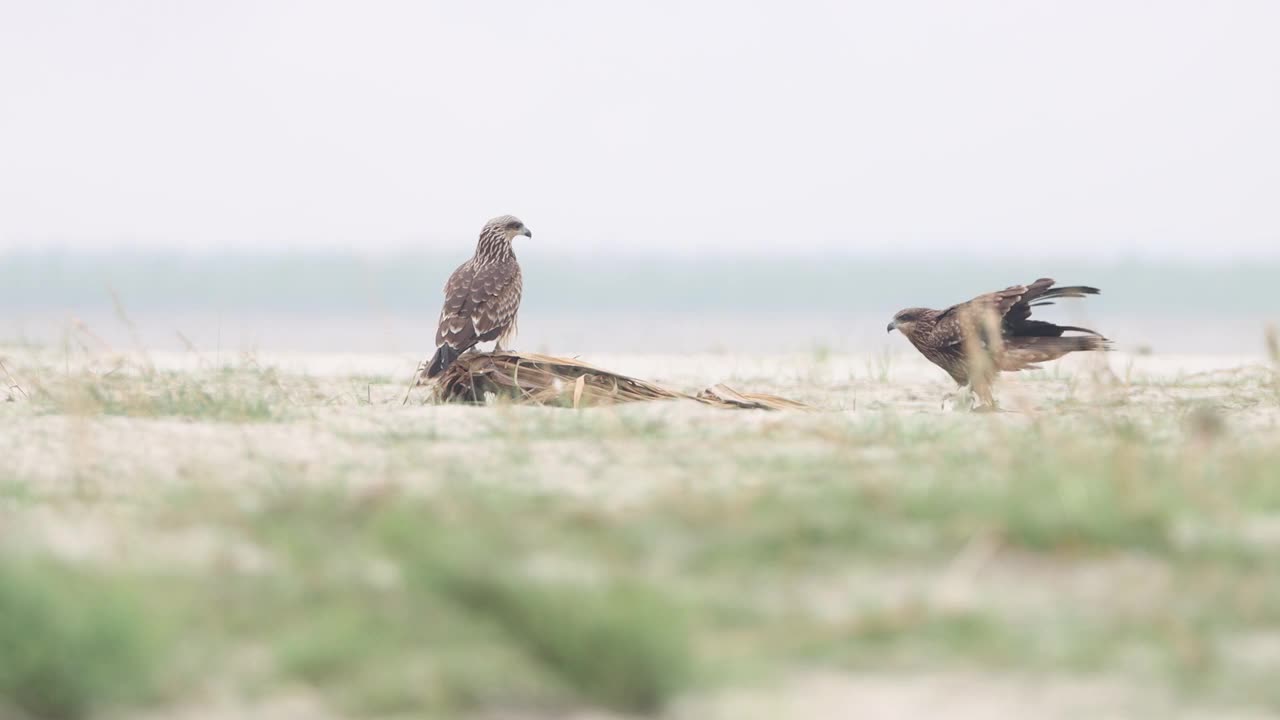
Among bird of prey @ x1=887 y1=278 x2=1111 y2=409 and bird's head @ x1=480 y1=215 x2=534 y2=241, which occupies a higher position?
bird's head @ x1=480 y1=215 x2=534 y2=241

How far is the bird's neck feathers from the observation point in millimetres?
9836

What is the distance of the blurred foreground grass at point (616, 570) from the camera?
8.43 feet

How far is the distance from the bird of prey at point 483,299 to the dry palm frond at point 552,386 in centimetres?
26

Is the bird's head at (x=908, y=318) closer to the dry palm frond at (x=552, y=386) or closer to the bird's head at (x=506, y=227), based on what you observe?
the dry palm frond at (x=552, y=386)

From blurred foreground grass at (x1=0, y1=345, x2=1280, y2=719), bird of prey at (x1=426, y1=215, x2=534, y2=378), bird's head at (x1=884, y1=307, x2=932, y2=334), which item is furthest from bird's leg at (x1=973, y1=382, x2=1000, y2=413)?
bird of prey at (x1=426, y1=215, x2=534, y2=378)

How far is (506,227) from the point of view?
1016 cm

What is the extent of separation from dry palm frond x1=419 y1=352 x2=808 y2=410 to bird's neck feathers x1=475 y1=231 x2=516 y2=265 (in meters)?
1.66

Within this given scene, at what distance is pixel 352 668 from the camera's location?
8.66 ft

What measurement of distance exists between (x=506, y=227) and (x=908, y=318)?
10.0 feet

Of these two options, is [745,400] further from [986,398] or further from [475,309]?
[475,309]

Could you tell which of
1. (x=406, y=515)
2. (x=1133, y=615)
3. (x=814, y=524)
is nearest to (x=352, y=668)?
(x=406, y=515)

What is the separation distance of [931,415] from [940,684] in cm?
433

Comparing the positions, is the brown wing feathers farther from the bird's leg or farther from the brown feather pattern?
the bird's leg

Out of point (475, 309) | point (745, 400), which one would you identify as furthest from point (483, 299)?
point (745, 400)
